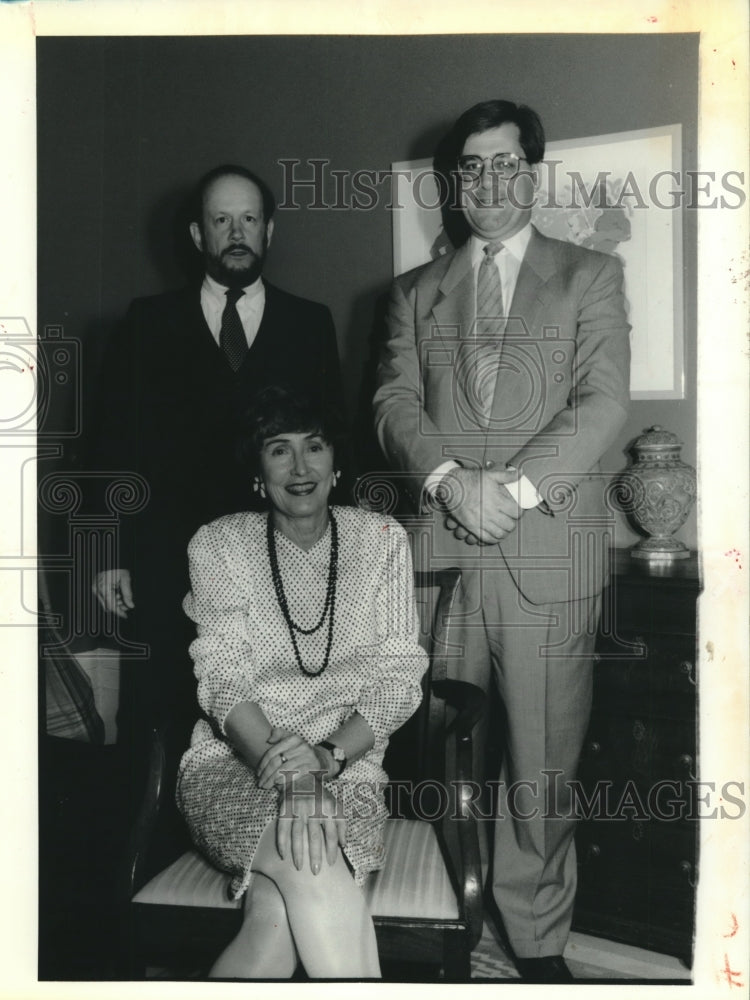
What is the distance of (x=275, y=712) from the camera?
1.77 m

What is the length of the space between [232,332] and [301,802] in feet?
3.09

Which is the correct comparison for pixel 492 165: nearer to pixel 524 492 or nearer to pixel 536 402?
pixel 536 402

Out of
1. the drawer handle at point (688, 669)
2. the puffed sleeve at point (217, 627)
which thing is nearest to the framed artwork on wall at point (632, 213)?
the drawer handle at point (688, 669)

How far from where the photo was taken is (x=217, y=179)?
6.22 ft

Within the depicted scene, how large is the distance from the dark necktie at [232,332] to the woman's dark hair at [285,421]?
0.37 ft

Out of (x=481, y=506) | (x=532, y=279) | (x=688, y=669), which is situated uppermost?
(x=532, y=279)

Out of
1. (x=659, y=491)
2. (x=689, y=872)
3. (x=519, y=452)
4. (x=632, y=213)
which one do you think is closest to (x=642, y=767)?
(x=689, y=872)

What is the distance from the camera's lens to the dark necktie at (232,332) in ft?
6.35

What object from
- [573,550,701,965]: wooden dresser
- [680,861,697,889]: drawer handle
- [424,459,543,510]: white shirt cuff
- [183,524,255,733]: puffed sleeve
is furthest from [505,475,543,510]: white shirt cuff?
[680,861,697,889]: drawer handle

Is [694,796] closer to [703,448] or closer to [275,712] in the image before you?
[703,448]

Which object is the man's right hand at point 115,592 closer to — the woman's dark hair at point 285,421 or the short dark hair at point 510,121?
the woman's dark hair at point 285,421

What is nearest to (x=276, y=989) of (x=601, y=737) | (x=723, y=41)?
(x=601, y=737)

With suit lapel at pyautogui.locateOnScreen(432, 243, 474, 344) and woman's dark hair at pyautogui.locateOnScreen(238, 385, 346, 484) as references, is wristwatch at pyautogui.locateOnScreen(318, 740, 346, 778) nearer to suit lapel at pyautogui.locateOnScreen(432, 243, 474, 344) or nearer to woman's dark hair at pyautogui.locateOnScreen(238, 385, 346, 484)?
woman's dark hair at pyautogui.locateOnScreen(238, 385, 346, 484)

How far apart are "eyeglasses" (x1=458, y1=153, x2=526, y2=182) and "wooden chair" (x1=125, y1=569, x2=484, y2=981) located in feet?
3.28
